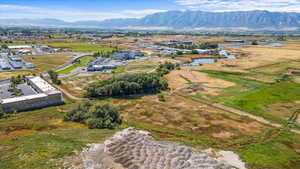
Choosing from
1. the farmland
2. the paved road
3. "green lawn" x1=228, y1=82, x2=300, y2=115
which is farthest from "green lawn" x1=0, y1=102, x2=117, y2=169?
"green lawn" x1=228, y1=82, x2=300, y2=115

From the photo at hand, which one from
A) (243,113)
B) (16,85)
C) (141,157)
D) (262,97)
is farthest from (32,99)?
(262,97)

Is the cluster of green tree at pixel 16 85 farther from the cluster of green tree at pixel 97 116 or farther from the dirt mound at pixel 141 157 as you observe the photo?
the dirt mound at pixel 141 157

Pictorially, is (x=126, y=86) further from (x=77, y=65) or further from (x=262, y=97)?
(x=77, y=65)

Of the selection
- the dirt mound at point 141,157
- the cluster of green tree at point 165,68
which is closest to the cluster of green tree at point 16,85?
the dirt mound at point 141,157

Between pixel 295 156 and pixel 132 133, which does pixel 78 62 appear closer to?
pixel 132 133

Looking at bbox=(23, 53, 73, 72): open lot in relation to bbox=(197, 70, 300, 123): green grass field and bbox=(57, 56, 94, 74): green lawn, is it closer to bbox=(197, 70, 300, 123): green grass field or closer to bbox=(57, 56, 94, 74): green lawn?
bbox=(57, 56, 94, 74): green lawn

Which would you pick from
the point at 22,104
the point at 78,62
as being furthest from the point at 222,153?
the point at 78,62
